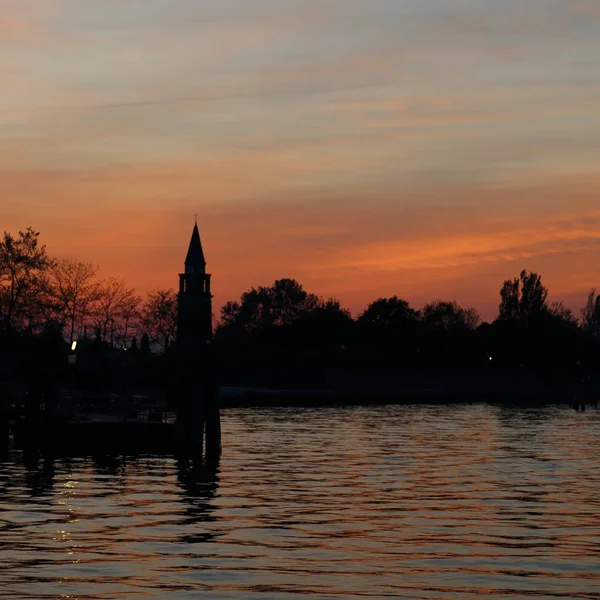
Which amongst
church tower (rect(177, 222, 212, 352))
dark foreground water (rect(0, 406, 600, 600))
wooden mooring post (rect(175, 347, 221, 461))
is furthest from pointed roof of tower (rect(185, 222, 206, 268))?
wooden mooring post (rect(175, 347, 221, 461))

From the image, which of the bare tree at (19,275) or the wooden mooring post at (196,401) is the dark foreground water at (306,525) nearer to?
the wooden mooring post at (196,401)

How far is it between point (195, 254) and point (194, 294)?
709cm

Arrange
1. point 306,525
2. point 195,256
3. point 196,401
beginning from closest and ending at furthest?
point 306,525 < point 196,401 < point 195,256

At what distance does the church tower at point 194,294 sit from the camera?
316 feet

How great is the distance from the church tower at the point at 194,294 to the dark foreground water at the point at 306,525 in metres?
26.5

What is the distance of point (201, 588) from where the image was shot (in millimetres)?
27391

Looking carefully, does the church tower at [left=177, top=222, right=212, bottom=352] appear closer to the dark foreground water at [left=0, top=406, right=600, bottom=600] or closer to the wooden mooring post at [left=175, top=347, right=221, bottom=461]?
the dark foreground water at [left=0, top=406, right=600, bottom=600]

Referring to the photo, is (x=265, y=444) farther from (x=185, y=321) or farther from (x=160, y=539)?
(x=160, y=539)

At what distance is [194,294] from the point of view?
10588cm

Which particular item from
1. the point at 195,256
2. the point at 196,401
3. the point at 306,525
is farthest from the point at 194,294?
the point at 306,525

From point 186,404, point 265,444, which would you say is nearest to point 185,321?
point 265,444

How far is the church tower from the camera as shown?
316ft

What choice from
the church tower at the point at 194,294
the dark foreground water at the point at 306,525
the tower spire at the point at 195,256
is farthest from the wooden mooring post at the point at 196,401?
the tower spire at the point at 195,256

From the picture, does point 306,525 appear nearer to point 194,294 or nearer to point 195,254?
point 194,294
